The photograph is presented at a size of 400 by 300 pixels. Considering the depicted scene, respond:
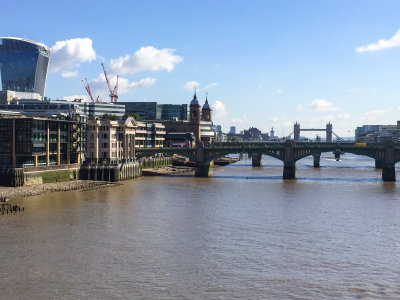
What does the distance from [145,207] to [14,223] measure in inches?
821

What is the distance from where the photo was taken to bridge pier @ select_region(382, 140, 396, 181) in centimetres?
12850

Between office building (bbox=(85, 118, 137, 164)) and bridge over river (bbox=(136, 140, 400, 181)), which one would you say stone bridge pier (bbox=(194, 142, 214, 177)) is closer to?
bridge over river (bbox=(136, 140, 400, 181))

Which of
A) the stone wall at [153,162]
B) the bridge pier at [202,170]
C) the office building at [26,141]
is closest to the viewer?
the office building at [26,141]

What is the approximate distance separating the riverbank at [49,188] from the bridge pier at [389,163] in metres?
66.3

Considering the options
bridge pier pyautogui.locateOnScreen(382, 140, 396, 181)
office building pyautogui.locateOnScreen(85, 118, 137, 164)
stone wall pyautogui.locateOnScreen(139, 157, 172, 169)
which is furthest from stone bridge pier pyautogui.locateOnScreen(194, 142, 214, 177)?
bridge pier pyautogui.locateOnScreen(382, 140, 396, 181)

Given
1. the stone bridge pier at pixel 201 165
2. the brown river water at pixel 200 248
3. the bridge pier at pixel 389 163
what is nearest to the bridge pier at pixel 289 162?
the stone bridge pier at pixel 201 165

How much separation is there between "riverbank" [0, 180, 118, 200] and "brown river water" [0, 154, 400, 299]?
12.8ft

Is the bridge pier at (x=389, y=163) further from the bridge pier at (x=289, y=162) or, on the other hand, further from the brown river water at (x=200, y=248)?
the brown river water at (x=200, y=248)

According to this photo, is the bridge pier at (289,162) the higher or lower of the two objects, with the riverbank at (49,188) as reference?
higher

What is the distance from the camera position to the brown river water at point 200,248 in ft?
132

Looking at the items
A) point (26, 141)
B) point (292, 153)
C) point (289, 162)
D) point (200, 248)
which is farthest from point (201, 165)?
point (200, 248)

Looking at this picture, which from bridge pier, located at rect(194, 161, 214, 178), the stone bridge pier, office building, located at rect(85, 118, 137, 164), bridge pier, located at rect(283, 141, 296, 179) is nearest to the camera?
office building, located at rect(85, 118, 137, 164)

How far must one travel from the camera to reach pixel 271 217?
70.6m

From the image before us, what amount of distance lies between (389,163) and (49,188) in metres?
82.5
